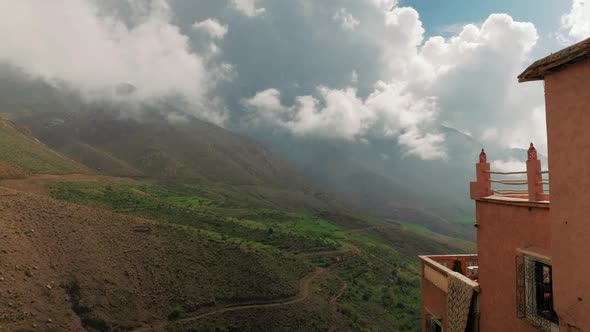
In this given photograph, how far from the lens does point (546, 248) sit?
7891 millimetres

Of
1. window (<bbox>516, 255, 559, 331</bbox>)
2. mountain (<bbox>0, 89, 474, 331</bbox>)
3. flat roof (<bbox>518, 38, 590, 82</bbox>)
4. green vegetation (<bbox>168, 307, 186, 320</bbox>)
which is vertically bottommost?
green vegetation (<bbox>168, 307, 186, 320</bbox>)

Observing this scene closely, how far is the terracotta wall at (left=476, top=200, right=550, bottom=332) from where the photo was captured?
8289 millimetres

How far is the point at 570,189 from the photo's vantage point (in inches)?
223

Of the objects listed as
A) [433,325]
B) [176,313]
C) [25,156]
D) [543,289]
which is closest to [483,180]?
[543,289]

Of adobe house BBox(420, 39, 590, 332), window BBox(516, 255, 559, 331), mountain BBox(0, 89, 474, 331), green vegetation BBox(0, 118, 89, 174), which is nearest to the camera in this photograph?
adobe house BBox(420, 39, 590, 332)

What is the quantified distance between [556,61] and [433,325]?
34.0 feet

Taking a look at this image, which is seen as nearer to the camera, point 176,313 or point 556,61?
point 556,61

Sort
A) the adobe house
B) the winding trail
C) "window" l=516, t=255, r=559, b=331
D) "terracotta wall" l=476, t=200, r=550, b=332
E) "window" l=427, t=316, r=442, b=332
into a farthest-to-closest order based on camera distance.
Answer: the winding trail
"window" l=427, t=316, r=442, b=332
"terracotta wall" l=476, t=200, r=550, b=332
"window" l=516, t=255, r=559, b=331
the adobe house

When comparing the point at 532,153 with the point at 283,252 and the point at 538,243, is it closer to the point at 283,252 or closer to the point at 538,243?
the point at 538,243

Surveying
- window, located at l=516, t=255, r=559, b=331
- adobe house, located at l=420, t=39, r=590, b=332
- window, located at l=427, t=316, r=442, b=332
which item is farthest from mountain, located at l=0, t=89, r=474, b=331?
window, located at l=516, t=255, r=559, b=331

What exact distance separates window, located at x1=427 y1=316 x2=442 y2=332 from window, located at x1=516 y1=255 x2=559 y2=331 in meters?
4.44

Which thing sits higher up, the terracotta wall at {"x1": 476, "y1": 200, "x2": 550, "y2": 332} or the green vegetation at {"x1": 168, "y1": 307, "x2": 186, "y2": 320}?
the terracotta wall at {"x1": 476, "y1": 200, "x2": 550, "y2": 332}

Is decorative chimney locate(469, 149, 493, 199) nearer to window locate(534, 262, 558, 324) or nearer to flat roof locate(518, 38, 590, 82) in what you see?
window locate(534, 262, 558, 324)

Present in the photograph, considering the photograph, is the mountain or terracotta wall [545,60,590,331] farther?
the mountain
